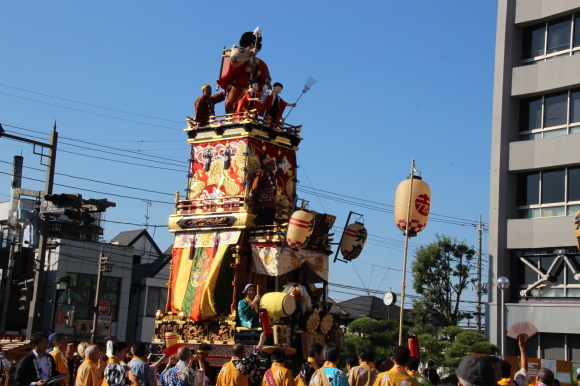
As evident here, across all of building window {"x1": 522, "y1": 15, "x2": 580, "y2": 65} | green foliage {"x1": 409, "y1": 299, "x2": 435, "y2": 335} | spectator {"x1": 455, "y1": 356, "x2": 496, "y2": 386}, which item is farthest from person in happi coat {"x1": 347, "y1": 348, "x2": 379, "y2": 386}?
green foliage {"x1": 409, "y1": 299, "x2": 435, "y2": 335}

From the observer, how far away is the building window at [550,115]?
23.8m

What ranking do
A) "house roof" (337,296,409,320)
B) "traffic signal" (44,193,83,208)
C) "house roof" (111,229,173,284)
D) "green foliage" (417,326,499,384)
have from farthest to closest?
"house roof" (337,296,409,320) < "house roof" (111,229,173,284) < "green foliage" (417,326,499,384) < "traffic signal" (44,193,83,208)

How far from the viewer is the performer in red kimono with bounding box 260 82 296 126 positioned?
2649cm

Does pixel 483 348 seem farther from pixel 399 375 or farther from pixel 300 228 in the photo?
pixel 399 375

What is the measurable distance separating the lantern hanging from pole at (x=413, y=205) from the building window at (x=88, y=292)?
23.6 meters

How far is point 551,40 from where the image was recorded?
24.8 metres

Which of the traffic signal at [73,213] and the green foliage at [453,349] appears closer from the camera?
the traffic signal at [73,213]

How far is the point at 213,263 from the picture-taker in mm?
24609

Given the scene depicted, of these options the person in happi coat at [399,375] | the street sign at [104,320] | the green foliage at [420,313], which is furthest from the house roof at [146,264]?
the person in happi coat at [399,375]

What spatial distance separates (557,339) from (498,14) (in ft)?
36.3

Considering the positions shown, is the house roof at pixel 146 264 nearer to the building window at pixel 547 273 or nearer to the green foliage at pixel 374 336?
the green foliage at pixel 374 336

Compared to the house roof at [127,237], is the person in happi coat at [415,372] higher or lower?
lower

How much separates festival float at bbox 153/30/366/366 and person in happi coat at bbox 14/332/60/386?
11.5 metres

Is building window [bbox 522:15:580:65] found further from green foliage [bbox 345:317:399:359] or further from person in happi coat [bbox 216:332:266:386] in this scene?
person in happi coat [bbox 216:332:266:386]
